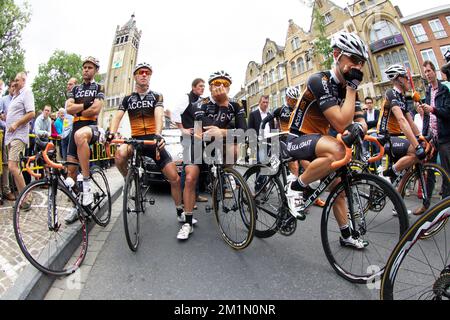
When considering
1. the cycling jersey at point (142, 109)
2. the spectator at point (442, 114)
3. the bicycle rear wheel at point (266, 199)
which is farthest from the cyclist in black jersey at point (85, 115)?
the spectator at point (442, 114)

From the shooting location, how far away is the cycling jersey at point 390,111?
362 cm

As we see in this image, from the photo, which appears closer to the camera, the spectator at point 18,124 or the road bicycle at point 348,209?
the road bicycle at point 348,209

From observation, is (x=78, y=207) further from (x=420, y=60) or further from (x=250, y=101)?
(x=250, y=101)

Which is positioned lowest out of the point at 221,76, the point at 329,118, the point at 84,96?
the point at 329,118

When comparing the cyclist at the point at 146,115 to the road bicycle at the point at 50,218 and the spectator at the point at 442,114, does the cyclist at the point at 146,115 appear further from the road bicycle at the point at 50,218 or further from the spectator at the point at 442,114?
the spectator at the point at 442,114

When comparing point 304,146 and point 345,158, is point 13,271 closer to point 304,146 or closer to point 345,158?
point 304,146

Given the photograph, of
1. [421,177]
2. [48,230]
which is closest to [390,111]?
[421,177]

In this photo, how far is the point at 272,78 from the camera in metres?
36.7

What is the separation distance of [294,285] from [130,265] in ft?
5.38

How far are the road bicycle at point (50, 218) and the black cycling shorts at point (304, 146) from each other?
2398mm

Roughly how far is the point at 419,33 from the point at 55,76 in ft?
170

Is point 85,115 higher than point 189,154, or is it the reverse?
point 85,115

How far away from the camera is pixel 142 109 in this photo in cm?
355

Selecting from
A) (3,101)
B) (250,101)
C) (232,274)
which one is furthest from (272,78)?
(232,274)
